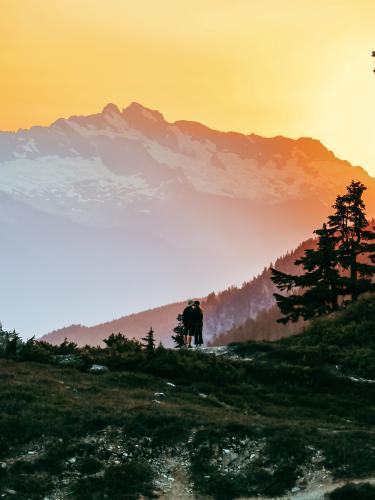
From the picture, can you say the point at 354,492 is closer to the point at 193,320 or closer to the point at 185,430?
the point at 185,430

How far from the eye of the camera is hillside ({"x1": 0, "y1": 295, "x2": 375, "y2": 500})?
1806 cm

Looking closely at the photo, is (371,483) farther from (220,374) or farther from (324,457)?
(220,374)

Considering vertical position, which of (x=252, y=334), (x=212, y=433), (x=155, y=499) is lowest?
(x=155, y=499)

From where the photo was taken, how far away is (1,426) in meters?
21.0

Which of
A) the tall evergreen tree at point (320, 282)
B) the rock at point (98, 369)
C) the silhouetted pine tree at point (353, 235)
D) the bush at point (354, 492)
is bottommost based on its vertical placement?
the bush at point (354, 492)

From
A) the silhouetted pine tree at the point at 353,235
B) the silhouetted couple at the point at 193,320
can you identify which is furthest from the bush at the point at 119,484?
the silhouetted pine tree at the point at 353,235

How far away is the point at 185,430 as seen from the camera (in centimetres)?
2086

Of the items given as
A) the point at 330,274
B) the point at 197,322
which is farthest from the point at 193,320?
the point at 330,274

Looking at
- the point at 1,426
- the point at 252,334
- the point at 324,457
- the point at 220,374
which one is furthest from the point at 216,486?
the point at 252,334

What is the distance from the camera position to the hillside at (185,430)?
18.1 metres

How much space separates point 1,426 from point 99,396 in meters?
4.88

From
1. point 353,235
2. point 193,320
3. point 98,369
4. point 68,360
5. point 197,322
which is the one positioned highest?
point 353,235

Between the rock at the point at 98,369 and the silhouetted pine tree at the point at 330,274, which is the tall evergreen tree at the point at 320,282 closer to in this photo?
the silhouetted pine tree at the point at 330,274

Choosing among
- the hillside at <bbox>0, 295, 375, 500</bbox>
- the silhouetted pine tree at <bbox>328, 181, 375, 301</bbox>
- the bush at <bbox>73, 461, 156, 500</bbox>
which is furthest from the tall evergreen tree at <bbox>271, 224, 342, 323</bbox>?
the bush at <bbox>73, 461, 156, 500</bbox>
